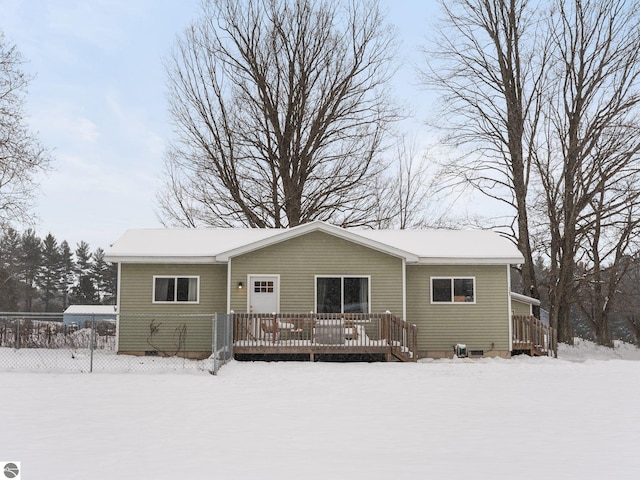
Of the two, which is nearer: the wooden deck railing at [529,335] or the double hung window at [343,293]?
the double hung window at [343,293]

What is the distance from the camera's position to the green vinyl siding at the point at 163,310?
684 inches

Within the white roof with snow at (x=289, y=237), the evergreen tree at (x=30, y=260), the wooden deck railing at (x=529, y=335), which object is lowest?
the wooden deck railing at (x=529, y=335)

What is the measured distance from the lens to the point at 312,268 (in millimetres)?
17328

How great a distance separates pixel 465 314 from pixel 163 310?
8.82 metres

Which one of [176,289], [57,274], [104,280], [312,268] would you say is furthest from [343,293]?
[57,274]

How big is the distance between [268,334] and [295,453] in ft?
30.6

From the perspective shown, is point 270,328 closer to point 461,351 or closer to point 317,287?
point 317,287

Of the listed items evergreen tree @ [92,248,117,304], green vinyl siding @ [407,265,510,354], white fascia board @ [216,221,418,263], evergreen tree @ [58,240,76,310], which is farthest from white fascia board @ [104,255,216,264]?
evergreen tree @ [58,240,76,310]

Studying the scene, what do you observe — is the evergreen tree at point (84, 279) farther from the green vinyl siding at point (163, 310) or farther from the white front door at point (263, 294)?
the white front door at point (263, 294)

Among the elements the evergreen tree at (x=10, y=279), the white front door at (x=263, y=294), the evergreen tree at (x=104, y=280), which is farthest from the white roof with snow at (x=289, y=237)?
the evergreen tree at (x=104, y=280)

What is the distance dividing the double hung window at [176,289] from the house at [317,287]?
29 mm

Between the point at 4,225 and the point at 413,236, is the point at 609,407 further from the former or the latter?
the point at 4,225

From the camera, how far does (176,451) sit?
653cm
